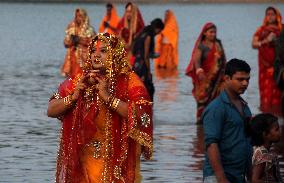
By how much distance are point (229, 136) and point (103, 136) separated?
0.82m

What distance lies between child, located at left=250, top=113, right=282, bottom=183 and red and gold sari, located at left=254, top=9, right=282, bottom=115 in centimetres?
1235

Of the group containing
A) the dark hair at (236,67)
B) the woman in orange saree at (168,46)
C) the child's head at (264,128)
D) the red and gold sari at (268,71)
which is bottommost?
the woman in orange saree at (168,46)

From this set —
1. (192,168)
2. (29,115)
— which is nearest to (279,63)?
(29,115)

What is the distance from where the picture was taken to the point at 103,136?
9.29 meters

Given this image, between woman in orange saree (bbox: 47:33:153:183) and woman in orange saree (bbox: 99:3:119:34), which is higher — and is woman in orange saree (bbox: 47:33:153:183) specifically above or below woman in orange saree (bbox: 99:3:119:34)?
above

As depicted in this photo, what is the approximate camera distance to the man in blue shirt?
29.3 feet

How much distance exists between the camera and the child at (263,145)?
9031 millimetres

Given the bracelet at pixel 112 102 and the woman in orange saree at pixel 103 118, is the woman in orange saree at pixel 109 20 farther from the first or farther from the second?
the bracelet at pixel 112 102

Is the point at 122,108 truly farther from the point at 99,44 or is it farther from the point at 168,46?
the point at 168,46

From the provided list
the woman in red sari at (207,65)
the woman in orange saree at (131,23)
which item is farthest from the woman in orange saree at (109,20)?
the woman in red sari at (207,65)

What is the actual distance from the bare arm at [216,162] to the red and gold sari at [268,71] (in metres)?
12.6

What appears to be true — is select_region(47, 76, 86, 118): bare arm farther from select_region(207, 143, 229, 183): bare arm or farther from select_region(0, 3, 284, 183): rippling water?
select_region(0, 3, 284, 183): rippling water

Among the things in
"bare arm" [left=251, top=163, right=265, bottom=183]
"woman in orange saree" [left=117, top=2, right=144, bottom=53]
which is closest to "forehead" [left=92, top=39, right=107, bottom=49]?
"bare arm" [left=251, top=163, right=265, bottom=183]

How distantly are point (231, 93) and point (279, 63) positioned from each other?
418 inches
